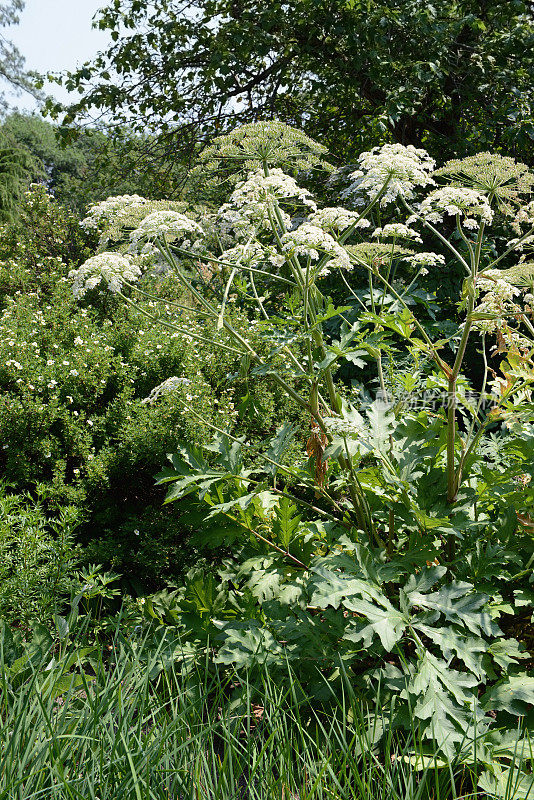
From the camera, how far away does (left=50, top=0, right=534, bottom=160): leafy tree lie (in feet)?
20.7

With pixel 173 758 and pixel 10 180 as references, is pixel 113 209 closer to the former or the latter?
pixel 173 758

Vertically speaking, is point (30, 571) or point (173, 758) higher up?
Answer: point (30, 571)

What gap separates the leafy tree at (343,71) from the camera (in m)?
Answer: 6.30

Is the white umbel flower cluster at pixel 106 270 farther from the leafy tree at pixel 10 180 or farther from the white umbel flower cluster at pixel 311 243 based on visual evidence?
the leafy tree at pixel 10 180

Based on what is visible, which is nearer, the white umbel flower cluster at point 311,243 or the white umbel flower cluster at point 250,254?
the white umbel flower cluster at point 311,243

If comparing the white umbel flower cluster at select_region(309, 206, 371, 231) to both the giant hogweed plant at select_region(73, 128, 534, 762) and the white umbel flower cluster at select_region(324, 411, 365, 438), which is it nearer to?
the giant hogweed plant at select_region(73, 128, 534, 762)

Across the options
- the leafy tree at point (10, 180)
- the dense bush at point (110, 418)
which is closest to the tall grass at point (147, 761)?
the dense bush at point (110, 418)

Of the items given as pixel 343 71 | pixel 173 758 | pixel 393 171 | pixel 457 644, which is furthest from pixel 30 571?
pixel 343 71

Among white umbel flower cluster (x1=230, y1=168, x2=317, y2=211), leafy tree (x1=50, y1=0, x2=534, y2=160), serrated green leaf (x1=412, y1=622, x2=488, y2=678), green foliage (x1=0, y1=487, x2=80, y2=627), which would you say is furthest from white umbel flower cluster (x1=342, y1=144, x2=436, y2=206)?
leafy tree (x1=50, y1=0, x2=534, y2=160)

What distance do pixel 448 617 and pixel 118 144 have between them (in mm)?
8162

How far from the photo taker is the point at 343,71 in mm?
6906

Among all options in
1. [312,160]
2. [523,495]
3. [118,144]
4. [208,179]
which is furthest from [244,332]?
[118,144]

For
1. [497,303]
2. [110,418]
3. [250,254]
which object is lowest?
[110,418]

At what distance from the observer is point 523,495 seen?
7.91 ft
